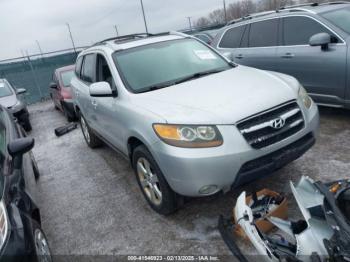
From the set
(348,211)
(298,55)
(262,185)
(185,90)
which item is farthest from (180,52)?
(348,211)

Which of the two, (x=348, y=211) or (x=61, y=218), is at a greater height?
(x=348, y=211)

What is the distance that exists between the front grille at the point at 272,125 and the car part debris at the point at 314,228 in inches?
24.2

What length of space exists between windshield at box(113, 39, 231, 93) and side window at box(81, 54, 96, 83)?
0.78m

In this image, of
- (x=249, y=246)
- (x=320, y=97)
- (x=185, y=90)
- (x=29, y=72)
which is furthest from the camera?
(x=29, y=72)

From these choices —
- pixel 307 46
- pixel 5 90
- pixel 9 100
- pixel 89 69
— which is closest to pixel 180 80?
pixel 89 69

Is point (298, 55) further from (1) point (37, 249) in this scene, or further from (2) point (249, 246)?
(1) point (37, 249)

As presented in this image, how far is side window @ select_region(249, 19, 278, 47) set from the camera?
5.90 metres

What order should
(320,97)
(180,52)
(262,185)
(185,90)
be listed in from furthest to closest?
(320,97) → (180,52) → (262,185) → (185,90)

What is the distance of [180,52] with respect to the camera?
424 centimetres

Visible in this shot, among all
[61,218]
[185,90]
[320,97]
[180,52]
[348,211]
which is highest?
[180,52]

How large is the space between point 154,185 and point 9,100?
22.2 feet

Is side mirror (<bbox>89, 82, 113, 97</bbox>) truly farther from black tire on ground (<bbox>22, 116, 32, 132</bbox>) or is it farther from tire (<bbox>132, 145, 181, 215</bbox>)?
→ black tire on ground (<bbox>22, 116, 32, 132</bbox>)

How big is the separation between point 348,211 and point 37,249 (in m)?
2.11

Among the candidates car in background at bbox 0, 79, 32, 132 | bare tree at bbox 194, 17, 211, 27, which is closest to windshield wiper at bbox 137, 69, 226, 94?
car in background at bbox 0, 79, 32, 132
